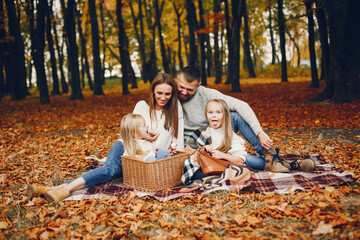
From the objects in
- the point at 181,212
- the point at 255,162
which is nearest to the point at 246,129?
the point at 255,162

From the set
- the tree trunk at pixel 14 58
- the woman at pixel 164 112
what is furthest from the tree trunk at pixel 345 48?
the tree trunk at pixel 14 58

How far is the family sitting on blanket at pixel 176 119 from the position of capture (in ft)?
13.4

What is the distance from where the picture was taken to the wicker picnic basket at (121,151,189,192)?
11.7 feet

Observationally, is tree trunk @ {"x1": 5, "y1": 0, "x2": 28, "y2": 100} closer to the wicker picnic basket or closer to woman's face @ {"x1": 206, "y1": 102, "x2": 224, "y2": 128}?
the wicker picnic basket

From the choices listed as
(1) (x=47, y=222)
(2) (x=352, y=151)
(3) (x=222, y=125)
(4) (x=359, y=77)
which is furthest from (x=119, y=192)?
(4) (x=359, y=77)

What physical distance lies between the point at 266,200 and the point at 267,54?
172 feet

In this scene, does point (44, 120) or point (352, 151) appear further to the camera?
point (44, 120)

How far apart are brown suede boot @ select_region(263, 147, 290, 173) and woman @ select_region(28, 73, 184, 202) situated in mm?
1258

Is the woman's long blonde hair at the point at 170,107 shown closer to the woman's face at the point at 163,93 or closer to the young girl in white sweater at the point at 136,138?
the woman's face at the point at 163,93

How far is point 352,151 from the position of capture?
479 cm

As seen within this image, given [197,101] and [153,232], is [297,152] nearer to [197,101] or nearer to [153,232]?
[197,101]

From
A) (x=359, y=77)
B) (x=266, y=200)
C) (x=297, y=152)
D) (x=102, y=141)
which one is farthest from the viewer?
(x=359, y=77)

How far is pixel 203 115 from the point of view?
468 cm

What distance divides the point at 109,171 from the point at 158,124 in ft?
3.19
